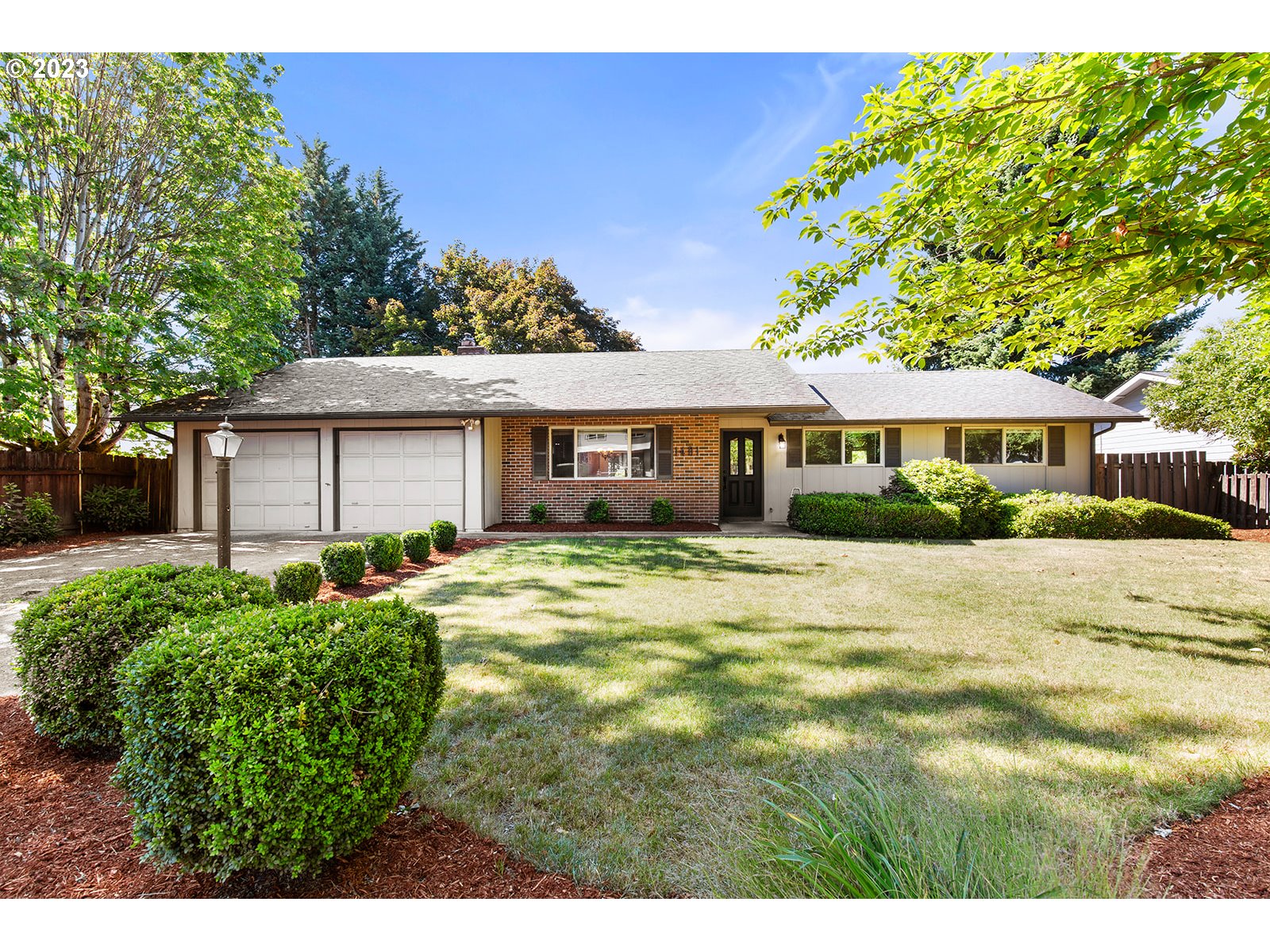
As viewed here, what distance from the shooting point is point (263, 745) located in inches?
63.2

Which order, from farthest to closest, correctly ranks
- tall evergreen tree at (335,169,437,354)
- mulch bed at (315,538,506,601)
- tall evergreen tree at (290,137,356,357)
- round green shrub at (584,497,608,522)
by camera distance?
tall evergreen tree at (290,137,356,357) < tall evergreen tree at (335,169,437,354) < round green shrub at (584,497,608,522) < mulch bed at (315,538,506,601)

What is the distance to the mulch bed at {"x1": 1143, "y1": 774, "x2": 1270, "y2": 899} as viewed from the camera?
69.3 inches

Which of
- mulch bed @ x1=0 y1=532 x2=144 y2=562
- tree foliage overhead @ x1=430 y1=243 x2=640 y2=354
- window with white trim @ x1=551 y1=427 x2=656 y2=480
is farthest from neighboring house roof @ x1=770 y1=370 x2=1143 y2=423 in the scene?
mulch bed @ x1=0 y1=532 x2=144 y2=562

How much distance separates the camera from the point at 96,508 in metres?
10.8

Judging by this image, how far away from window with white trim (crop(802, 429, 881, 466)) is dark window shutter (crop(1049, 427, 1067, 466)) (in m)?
4.13

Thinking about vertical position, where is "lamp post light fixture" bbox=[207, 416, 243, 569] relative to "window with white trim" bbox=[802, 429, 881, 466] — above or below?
below

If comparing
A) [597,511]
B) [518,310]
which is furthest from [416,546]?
[518,310]

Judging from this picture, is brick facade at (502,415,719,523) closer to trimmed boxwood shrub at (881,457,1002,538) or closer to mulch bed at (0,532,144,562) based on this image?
trimmed boxwood shrub at (881,457,1002,538)

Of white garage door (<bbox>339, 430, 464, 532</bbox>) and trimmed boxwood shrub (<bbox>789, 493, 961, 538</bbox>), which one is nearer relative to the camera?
trimmed boxwood shrub (<bbox>789, 493, 961, 538</bbox>)

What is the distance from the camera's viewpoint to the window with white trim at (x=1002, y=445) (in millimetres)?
13156

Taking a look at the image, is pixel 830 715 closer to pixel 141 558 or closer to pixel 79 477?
pixel 141 558

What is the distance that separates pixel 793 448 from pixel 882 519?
3457 millimetres
